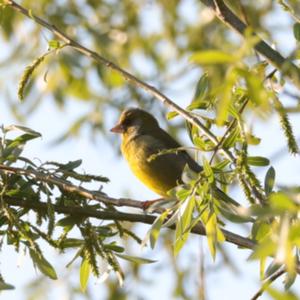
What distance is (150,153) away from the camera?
557 centimetres

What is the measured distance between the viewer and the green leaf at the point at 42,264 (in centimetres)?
285

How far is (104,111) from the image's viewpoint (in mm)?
7816

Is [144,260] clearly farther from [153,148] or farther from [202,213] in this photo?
[153,148]

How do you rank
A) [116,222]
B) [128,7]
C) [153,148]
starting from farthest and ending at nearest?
1. [128,7]
2. [153,148]
3. [116,222]

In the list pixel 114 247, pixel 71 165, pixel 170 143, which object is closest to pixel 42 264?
pixel 114 247

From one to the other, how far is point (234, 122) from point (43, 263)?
81 cm

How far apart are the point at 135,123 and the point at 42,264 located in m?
3.57

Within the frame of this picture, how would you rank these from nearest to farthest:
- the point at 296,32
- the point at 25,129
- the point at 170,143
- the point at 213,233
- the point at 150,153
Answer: the point at 296,32 → the point at 213,233 → the point at 25,129 → the point at 150,153 → the point at 170,143

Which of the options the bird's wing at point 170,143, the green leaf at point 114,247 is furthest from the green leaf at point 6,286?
the bird's wing at point 170,143

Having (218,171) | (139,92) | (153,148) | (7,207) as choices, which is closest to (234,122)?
(218,171)

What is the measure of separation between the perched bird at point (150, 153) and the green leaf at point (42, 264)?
1.81 metres

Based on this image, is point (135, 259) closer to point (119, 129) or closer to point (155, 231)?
point (155, 231)

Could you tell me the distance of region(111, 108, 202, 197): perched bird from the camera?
522 cm

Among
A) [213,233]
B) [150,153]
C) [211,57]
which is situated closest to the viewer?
[211,57]
